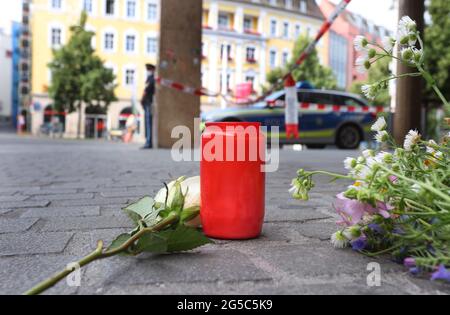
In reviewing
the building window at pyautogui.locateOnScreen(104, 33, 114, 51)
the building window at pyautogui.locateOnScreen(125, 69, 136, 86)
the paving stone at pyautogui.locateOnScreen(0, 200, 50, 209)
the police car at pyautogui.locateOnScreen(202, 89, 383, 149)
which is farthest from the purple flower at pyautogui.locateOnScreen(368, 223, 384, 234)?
the building window at pyautogui.locateOnScreen(104, 33, 114, 51)

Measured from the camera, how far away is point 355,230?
1361mm

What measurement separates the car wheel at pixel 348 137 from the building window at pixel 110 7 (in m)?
28.8

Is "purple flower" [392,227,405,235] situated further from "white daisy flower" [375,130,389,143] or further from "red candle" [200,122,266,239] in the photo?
"red candle" [200,122,266,239]

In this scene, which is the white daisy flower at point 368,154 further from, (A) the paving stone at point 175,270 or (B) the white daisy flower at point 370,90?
(A) the paving stone at point 175,270

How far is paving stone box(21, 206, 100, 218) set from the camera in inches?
89.4

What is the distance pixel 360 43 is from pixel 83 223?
131 centimetres

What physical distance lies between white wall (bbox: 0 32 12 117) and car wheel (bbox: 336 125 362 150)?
71570 mm

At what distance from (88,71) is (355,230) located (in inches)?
1150

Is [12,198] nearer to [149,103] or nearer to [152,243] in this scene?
[152,243]

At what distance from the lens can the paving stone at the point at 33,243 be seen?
1.52 m

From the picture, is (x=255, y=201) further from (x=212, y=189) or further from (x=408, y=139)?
(x=408, y=139)

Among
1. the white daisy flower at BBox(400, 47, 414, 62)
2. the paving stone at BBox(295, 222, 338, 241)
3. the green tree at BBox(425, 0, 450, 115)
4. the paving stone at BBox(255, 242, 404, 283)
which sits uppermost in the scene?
the green tree at BBox(425, 0, 450, 115)

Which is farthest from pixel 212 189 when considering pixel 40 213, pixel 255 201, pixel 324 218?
pixel 40 213
